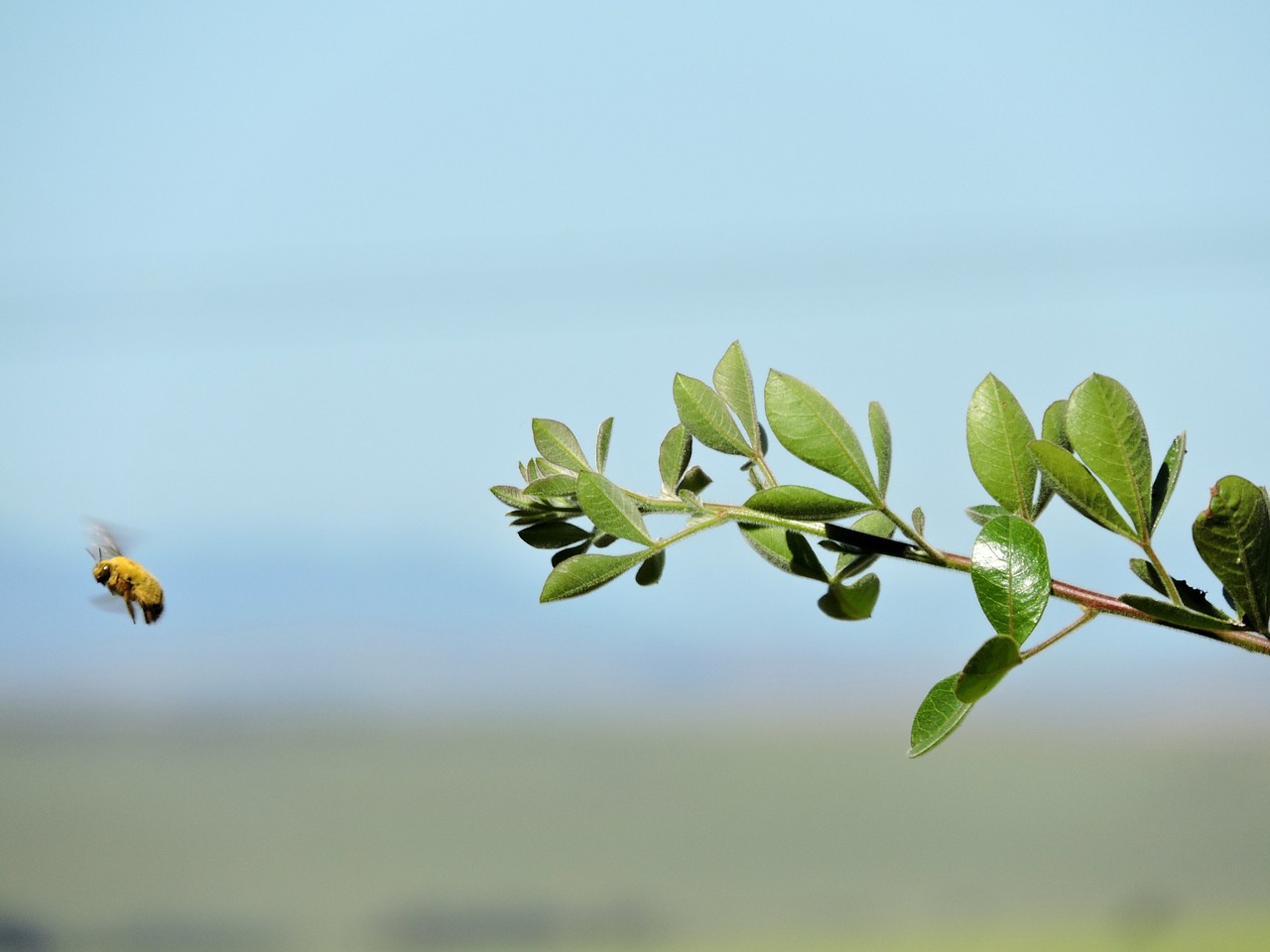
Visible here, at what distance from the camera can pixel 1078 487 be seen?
26 cm

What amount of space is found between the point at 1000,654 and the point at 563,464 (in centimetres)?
16

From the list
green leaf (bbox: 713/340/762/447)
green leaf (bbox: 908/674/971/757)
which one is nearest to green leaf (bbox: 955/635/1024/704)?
green leaf (bbox: 908/674/971/757)

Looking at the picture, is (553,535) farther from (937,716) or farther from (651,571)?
(937,716)

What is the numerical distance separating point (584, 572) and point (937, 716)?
98 millimetres

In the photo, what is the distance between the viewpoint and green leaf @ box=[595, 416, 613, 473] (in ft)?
1.11

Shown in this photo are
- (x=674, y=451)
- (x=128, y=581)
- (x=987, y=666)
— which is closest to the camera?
(x=987, y=666)

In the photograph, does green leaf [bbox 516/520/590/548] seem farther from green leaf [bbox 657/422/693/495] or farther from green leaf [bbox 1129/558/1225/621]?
green leaf [bbox 1129/558/1225/621]

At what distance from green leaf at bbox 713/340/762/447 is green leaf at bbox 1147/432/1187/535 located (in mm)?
106

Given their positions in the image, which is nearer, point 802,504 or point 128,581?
point 802,504

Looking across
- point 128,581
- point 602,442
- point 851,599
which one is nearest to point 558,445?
point 602,442

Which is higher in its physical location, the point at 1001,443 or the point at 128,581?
the point at 128,581

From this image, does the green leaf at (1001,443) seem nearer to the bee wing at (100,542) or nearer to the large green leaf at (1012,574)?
the large green leaf at (1012,574)

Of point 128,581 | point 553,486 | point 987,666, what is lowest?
point 987,666

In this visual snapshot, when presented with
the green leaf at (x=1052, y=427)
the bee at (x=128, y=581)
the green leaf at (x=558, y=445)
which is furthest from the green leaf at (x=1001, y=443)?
the bee at (x=128, y=581)
